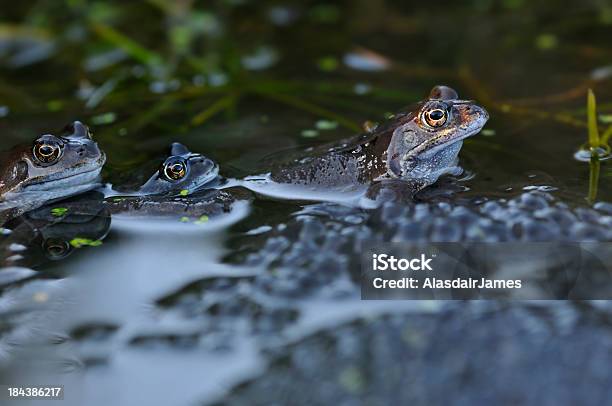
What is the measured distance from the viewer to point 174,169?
4.08m

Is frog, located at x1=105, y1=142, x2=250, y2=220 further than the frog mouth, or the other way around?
the frog mouth

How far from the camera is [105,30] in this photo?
6562 millimetres

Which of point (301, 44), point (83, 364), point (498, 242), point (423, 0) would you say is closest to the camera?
point (83, 364)

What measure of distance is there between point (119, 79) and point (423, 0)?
135 inches

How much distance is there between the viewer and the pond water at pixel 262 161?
306 cm

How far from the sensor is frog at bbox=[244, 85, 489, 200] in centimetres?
394

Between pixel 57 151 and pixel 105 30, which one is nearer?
pixel 57 151

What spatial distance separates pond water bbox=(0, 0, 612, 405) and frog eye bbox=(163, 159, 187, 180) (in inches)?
7.9

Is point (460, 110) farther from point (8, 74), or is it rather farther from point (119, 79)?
point (8, 74)

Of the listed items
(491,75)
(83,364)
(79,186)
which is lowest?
(83,364)

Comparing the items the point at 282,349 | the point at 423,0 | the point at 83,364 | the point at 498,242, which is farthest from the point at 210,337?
the point at 423,0

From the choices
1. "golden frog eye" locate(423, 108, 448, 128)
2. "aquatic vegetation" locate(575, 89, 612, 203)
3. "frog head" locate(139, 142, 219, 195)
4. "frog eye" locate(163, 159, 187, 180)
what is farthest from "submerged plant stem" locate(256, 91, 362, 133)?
"aquatic vegetation" locate(575, 89, 612, 203)

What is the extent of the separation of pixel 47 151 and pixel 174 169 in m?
0.73

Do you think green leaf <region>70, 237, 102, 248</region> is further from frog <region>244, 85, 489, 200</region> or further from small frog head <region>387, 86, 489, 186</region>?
small frog head <region>387, 86, 489, 186</region>
